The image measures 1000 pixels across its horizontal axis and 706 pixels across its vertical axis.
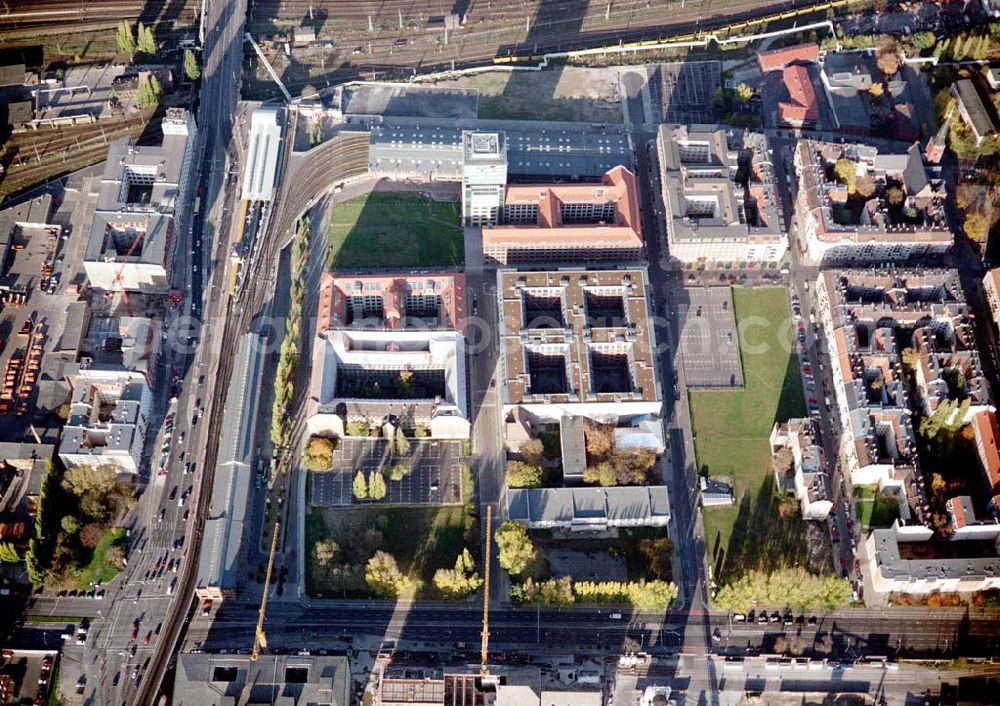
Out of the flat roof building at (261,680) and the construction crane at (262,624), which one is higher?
the construction crane at (262,624)

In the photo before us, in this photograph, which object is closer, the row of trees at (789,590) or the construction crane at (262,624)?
the construction crane at (262,624)

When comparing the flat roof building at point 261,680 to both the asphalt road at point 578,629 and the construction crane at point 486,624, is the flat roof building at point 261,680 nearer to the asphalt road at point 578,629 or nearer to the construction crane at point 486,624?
the asphalt road at point 578,629

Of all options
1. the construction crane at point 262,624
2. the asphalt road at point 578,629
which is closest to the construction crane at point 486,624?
the asphalt road at point 578,629

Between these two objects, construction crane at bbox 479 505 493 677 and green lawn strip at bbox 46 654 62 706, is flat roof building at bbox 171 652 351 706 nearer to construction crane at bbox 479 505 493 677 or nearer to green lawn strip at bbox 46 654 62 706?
green lawn strip at bbox 46 654 62 706

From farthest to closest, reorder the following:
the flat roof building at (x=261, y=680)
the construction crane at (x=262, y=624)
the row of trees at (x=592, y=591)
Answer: the row of trees at (x=592, y=591)
the construction crane at (x=262, y=624)
the flat roof building at (x=261, y=680)

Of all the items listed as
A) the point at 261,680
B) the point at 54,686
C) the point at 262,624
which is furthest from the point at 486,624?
the point at 54,686

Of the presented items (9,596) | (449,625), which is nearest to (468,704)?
(449,625)

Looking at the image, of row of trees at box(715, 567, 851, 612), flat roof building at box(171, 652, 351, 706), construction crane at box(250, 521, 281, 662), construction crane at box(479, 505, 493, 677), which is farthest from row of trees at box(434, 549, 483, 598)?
row of trees at box(715, 567, 851, 612)
